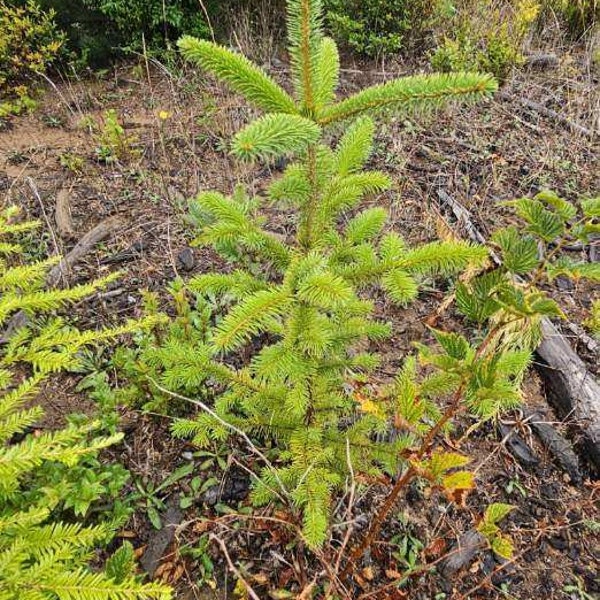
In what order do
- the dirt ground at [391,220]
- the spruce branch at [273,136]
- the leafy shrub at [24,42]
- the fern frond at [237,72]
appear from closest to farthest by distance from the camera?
the spruce branch at [273,136], the fern frond at [237,72], the dirt ground at [391,220], the leafy shrub at [24,42]

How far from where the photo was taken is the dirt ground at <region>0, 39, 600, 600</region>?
232 cm

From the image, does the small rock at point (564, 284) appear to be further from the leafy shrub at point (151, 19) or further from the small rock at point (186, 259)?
the leafy shrub at point (151, 19)

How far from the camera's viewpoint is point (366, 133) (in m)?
1.82

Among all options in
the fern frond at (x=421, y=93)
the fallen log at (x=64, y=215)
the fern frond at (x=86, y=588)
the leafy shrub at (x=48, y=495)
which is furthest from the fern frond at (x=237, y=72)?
the fallen log at (x=64, y=215)

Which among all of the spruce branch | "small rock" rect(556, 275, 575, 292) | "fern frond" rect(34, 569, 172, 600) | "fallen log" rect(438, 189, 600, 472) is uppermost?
the spruce branch

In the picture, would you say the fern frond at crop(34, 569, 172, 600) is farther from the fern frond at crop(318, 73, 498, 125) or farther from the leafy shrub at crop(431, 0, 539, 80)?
the leafy shrub at crop(431, 0, 539, 80)

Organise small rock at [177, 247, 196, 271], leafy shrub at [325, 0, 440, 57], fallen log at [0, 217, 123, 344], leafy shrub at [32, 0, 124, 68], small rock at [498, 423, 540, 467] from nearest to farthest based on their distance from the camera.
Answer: small rock at [498, 423, 540, 467], fallen log at [0, 217, 123, 344], small rock at [177, 247, 196, 271], leafy shrub at [32, 0, 124, 68], leafy shrub at [325, 0, 440, 57]

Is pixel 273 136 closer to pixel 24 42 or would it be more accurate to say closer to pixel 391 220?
pixel 391 220

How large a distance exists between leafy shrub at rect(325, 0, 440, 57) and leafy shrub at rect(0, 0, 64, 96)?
2.93 m

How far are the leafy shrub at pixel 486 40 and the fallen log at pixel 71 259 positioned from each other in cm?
370

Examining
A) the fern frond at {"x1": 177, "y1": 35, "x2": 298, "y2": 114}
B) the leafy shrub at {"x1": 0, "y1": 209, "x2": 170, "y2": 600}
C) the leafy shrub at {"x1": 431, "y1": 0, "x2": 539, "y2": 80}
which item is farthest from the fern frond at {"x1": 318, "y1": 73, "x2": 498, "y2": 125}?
the leafy shrub at {"x1": 431, "y1": 0, "x2": 539, "y2": 80}

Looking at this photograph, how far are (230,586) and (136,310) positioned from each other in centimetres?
183

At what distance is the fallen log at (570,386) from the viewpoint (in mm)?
2773

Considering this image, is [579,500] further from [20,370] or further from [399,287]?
[20,370]
